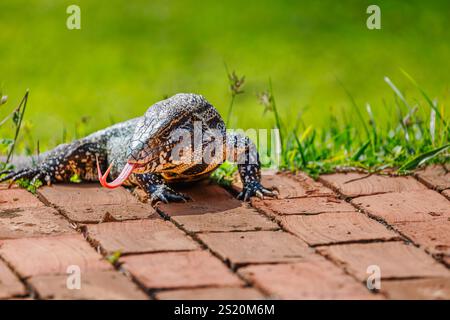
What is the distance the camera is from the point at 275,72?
14172 mm

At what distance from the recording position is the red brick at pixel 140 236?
6.17m

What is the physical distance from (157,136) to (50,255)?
57.8 inches

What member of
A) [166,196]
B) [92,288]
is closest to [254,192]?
[166,196]

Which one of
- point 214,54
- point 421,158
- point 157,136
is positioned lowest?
point 421,158

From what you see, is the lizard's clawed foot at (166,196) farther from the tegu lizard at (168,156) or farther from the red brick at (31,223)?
the red brick at (31,223)

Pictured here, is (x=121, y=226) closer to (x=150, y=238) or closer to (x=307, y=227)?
(x=150, y=238)

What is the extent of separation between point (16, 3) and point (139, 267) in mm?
11187

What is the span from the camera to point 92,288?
18.0ft

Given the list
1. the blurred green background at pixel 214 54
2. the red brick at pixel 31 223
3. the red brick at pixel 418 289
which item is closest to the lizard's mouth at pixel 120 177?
the red brick at pixel 31 223

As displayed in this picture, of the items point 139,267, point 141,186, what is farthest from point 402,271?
point 141,186

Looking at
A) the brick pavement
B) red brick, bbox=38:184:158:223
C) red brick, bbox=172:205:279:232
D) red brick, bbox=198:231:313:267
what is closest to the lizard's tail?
red brick, bbox=38:184:158:223

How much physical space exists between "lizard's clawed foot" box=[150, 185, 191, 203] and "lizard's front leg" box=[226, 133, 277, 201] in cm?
45

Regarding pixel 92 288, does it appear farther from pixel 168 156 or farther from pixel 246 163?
pixel 246 163

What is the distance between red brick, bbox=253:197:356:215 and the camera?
709cm
